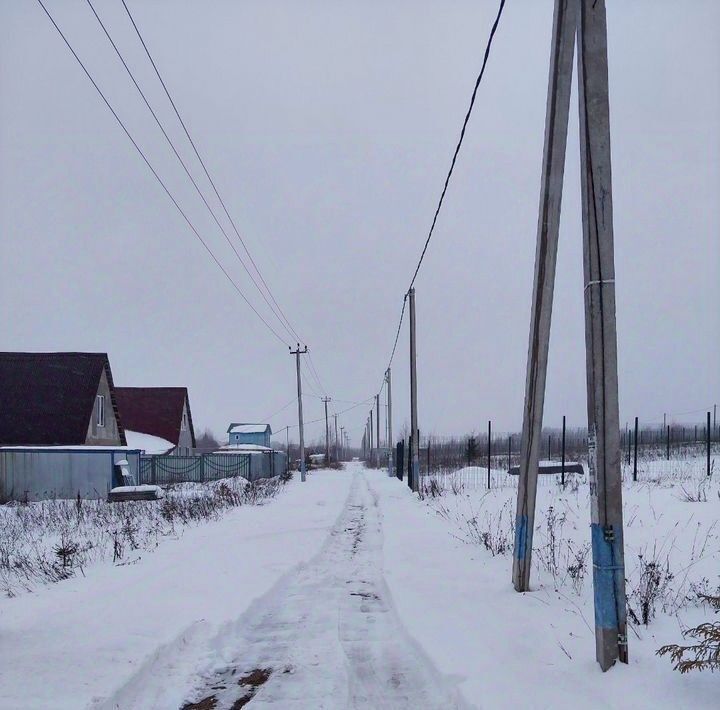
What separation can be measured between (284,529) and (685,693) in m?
10.5

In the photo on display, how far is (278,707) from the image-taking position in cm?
461

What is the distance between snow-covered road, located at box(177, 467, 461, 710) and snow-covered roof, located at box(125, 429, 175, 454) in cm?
3215

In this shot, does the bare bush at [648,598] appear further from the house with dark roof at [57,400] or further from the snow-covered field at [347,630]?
the house with dark roof at [57,400]

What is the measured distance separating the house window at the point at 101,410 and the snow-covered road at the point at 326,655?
24.2 m

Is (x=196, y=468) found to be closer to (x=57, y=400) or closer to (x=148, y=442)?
(x=148, y=442)

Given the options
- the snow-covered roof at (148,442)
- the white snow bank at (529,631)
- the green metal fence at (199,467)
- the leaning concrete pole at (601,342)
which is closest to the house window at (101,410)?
the green metal fence at (199,467)

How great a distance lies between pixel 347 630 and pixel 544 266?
362cm

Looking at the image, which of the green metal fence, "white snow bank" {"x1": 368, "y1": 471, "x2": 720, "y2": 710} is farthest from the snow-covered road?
the green metal fence

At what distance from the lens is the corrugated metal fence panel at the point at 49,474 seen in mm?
25750

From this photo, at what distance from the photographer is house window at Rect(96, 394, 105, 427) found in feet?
103

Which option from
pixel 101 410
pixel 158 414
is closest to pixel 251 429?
pixel 158 414

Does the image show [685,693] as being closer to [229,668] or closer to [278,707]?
[278,707]

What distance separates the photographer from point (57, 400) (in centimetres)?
3011

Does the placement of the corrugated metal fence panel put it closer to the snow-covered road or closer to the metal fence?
the metal fence
